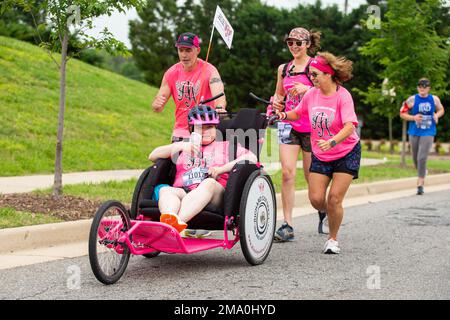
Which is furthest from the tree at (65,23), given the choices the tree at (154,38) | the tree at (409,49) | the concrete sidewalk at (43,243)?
the tree at (154,38)

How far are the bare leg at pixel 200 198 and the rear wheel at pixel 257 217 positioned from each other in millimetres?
225

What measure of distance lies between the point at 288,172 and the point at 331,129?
124 centimetres

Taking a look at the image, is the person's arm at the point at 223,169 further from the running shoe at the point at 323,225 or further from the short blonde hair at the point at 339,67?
the running shoe at the point at 323,225

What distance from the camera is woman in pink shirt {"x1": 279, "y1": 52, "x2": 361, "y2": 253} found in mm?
6855

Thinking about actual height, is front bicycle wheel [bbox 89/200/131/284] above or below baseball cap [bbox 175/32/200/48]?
below

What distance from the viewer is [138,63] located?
178 feet

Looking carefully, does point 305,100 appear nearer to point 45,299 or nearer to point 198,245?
point 198,245

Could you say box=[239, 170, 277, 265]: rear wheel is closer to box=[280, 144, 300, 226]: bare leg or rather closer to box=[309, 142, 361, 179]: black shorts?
box=[309, 142, 361, 179]: black shorts

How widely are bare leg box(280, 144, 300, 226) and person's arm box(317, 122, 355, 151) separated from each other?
1242 mm


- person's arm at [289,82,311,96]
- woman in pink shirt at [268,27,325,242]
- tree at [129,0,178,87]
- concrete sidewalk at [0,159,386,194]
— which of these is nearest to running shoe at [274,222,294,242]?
woman in pink shirt at [268,27,325,242]

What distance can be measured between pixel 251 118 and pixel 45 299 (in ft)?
7.87

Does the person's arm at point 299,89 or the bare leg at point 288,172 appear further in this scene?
the bare leg at point 288,172

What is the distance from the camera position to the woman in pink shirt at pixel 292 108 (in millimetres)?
7840
